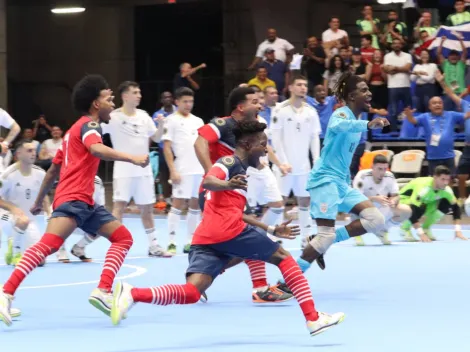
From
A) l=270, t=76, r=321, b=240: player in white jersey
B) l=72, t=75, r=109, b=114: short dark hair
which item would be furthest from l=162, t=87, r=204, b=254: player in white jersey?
l=72, t=75, r=109, b=114: short dark hair

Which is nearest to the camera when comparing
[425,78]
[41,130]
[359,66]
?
[425,78]

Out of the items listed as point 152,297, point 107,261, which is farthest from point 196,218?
point 152,297

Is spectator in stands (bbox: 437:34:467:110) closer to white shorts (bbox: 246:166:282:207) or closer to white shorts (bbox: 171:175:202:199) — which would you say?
white shorts (bbox: 171:175:202:199)

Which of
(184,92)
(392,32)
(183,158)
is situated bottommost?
(183,158)

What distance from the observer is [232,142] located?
33.1 ft

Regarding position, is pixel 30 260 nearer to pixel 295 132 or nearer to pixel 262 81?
pixel 295 132

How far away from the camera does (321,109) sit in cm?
1997

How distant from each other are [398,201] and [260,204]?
254 cm

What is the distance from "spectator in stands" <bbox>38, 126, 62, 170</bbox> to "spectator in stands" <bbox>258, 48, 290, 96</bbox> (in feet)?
14.4

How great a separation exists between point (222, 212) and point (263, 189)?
193 inches

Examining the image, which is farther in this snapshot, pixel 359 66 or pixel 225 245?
pixel 359 66

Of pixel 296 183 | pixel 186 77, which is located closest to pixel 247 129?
pixel 296 183

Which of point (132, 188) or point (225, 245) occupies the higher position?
point (225, 245)

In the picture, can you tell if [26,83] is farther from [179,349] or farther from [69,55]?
[179,349]
